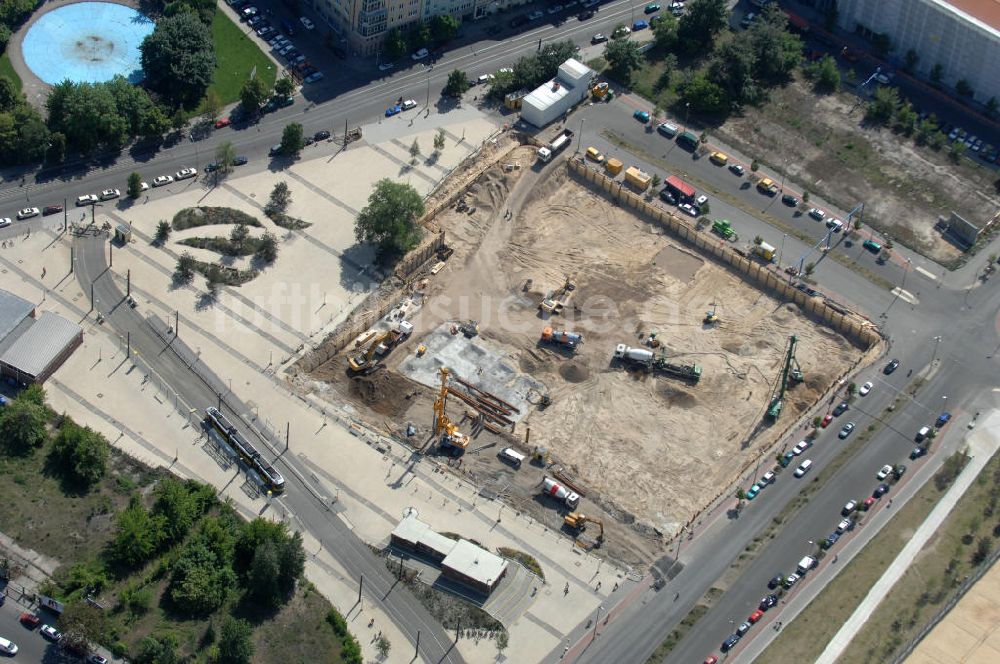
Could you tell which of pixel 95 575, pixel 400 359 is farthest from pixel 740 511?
pixel 95 575

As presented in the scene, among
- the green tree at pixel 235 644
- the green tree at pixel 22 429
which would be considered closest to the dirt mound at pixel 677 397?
the green tree at pixel 235 644

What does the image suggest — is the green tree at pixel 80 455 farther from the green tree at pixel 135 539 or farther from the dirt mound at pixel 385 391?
the dirt mound at pixel 385 391

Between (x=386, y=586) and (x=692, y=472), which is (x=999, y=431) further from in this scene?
(x=386, y=586)

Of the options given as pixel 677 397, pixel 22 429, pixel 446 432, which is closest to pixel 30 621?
pixel 22 429

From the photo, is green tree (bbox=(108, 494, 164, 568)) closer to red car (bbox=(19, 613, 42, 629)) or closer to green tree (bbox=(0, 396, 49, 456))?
red car (bbox=(19, 613, 42, 629))

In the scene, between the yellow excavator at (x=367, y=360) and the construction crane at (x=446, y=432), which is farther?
the yellow excavator at (x=367, y=360)

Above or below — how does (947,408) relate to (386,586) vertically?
above

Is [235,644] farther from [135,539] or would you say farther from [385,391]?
[385,391]
